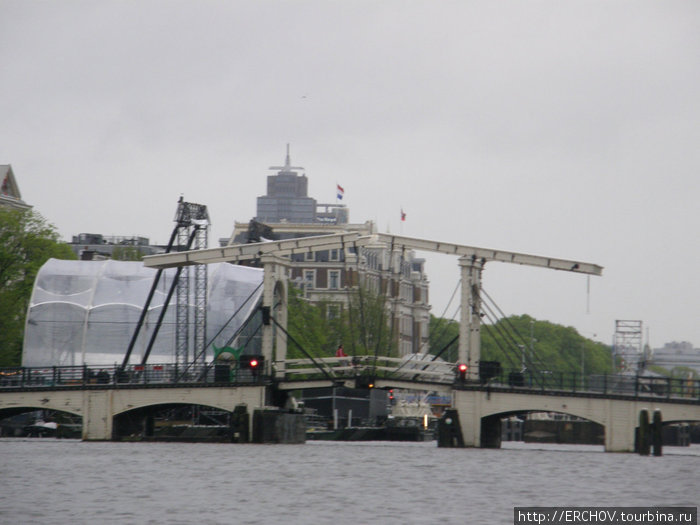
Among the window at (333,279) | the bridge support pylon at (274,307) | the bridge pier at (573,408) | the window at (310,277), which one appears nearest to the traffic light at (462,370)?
the bridge pier at (573,408)

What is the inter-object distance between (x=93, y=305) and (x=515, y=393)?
33.3 metres

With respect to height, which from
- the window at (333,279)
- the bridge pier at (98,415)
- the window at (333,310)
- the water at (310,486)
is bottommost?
the water at (310,486)

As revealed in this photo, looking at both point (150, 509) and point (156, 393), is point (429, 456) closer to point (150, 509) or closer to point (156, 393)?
point (156, 393)

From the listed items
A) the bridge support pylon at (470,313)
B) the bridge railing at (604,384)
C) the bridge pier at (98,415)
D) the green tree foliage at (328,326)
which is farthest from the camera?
the green tree foliage at (328,326)

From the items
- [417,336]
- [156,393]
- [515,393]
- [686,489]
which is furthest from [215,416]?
[417,336]

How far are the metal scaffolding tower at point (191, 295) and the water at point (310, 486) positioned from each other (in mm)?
28717

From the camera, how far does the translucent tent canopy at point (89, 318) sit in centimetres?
7912

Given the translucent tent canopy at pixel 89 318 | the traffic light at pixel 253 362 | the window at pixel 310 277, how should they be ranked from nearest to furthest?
the traffic light at pixel 253 362
the translucent tent canopy at pixel 89 318
the window at pixel 310 277

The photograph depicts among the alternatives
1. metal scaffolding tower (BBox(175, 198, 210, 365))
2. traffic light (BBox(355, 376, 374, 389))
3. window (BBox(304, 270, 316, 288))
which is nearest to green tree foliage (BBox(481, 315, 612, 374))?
window (BBox(304, 270, 316, 288))

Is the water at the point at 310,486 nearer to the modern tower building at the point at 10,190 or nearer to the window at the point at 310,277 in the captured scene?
the modern tower building at the point at 10,190

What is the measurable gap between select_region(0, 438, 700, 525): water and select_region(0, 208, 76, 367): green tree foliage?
29279mm

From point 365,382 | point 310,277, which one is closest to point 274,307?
point 365,382

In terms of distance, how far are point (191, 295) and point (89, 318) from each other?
23.0 ft

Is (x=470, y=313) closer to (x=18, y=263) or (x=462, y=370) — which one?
(x=462, y=370)
